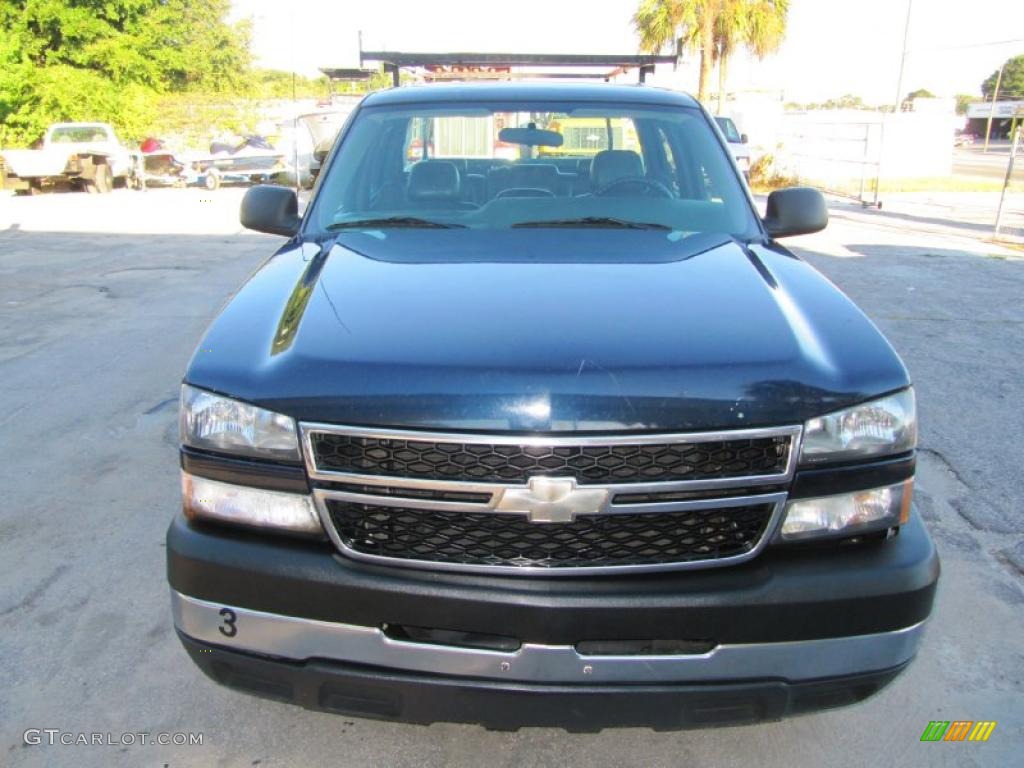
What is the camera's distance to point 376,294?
7.56ft

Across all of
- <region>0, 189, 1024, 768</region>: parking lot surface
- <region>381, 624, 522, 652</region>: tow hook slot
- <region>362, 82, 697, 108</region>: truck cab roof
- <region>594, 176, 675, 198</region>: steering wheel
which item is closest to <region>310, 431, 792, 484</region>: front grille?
<region>381, 624, 522, 652</region>: tow hook slot

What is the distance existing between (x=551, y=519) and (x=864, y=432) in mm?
767

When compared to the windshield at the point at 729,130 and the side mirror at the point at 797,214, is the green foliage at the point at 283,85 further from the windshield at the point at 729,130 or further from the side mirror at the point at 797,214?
the side mirror at the point at 797,214

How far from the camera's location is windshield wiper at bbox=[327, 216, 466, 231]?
9.93ft

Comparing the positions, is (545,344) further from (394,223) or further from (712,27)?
(712,27)

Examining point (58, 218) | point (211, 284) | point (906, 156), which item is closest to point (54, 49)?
point (58, 218)

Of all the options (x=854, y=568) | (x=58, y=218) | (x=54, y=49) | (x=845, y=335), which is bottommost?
(x=58, y=218)

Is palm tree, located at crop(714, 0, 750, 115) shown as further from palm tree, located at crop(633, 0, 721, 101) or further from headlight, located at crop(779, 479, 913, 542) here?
headlight, located at crop(779, 479, 913, 542)

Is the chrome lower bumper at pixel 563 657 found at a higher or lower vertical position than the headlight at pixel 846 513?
lower

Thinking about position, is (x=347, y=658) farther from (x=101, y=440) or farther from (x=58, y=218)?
(x=58, y=218)

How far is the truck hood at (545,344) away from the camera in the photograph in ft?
5.95

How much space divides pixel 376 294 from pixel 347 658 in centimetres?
96

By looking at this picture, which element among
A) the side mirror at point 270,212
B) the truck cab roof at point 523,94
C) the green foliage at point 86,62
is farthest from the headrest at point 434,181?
the green foliage at point 86,62

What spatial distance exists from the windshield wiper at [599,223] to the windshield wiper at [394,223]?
0.89 feet
